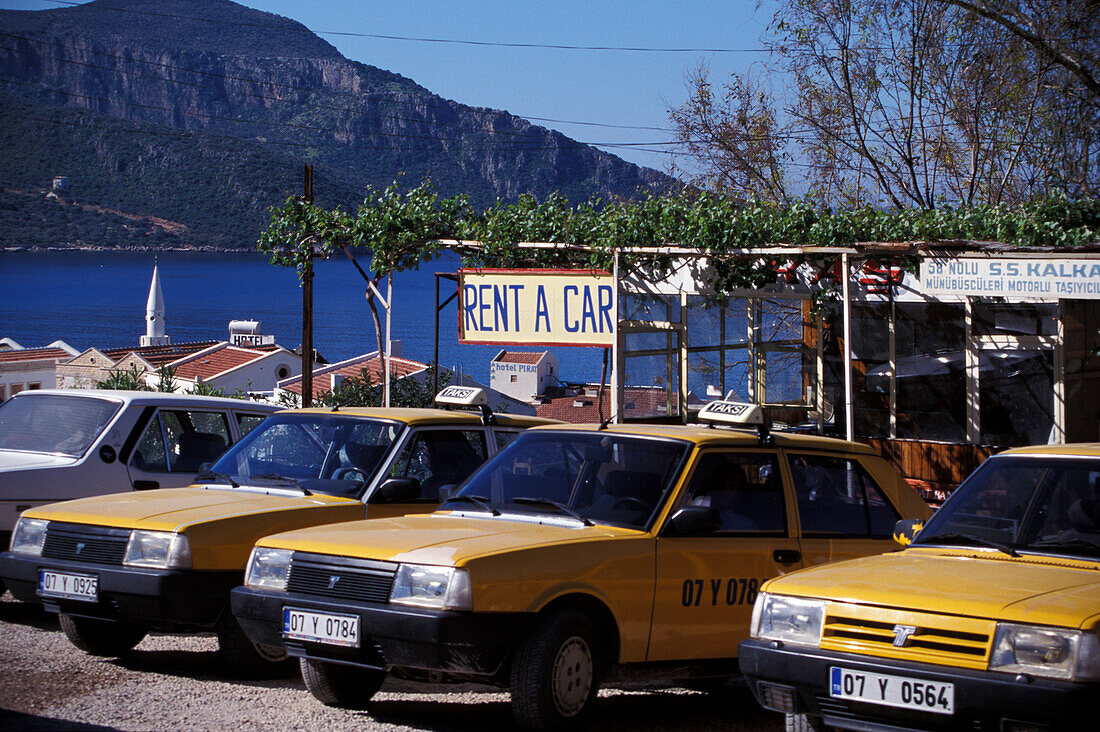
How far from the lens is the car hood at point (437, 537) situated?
224 inches

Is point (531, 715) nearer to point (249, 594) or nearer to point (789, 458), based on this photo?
point (249, 594)

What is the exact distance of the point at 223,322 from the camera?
173 m

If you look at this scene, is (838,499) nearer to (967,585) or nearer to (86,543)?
(967,585)

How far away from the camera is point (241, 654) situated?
23.2 ft

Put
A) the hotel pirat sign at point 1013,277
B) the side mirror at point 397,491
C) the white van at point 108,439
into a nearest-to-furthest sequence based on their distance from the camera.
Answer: the side mirror at point 397,491
the white van at point 108,439
the hotel pirat sign at point 1013,277

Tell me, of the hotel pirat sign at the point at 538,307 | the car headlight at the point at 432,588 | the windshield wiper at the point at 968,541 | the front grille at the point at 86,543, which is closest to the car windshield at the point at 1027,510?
the windshield wiper at the point at 968,541

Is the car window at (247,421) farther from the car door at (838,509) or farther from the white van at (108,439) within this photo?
the car door at (838,509)

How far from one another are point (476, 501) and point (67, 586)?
2.44 m

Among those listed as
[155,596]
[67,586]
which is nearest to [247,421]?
[67,586]

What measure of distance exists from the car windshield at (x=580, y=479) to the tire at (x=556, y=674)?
A: 2.43ft

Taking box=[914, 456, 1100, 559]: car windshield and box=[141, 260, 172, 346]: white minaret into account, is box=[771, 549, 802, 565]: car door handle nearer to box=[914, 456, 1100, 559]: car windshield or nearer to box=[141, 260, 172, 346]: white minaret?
box=[914, 456, 1100, 559]: car windshield

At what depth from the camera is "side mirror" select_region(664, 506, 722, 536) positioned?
6191 mm

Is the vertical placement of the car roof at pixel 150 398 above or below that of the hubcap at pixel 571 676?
above

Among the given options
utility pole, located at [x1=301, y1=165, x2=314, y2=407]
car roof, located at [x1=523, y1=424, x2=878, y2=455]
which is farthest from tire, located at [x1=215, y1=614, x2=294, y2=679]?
utility pole, located at [x1=301, y1=165, x2=314, y2=407]
